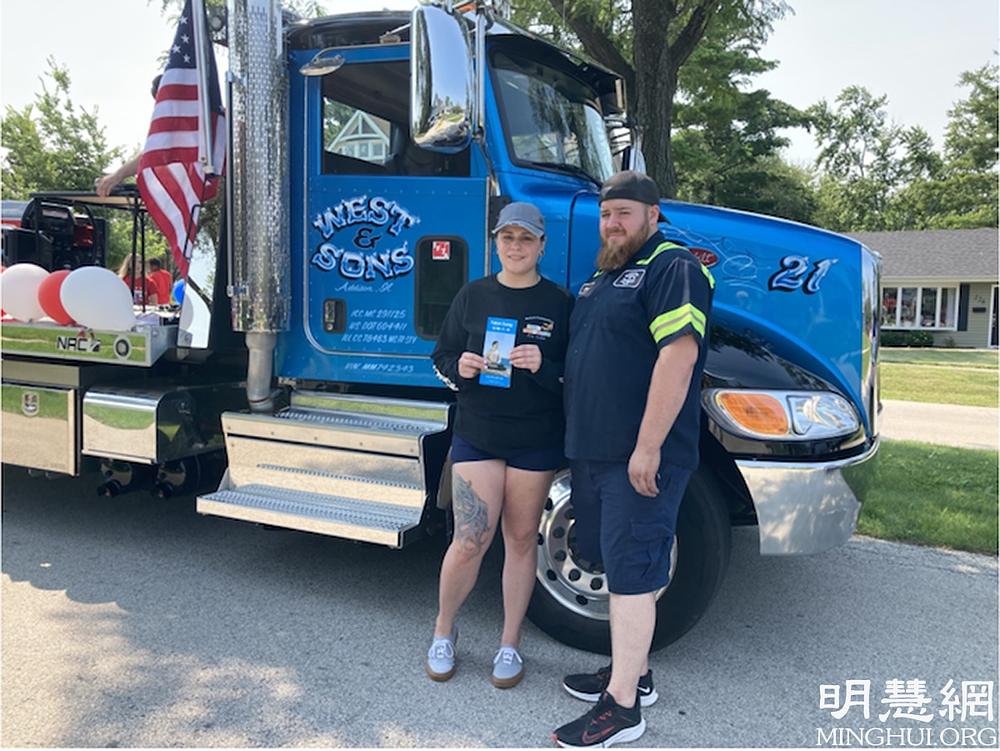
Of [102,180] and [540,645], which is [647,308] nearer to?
[540,645]

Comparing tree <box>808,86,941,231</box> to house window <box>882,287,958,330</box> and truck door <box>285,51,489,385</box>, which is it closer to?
house window <box>882,287,958,330</box>

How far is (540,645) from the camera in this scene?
349 cm

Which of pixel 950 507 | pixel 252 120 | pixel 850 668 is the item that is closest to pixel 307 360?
pixel 252 120

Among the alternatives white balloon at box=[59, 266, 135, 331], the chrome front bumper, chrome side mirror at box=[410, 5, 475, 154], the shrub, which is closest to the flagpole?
white balloon at box=[59, 266, 135, 331]

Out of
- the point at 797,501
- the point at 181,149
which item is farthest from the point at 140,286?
the point at 797,501

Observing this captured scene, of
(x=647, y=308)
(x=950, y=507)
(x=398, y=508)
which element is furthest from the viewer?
(x=950, y=507)

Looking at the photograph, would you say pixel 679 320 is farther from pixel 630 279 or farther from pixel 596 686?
pixel 596 686

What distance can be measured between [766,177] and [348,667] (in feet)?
93.9

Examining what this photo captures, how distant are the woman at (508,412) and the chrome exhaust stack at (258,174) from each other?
117cm

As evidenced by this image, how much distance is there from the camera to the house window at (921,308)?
30.1 meters

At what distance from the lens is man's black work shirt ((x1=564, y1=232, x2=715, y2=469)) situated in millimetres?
2584

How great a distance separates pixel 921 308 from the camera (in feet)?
100

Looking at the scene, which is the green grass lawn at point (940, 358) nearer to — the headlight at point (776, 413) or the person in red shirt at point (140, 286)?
the headlight at point (776, 413)

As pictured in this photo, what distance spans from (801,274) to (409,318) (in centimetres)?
174
